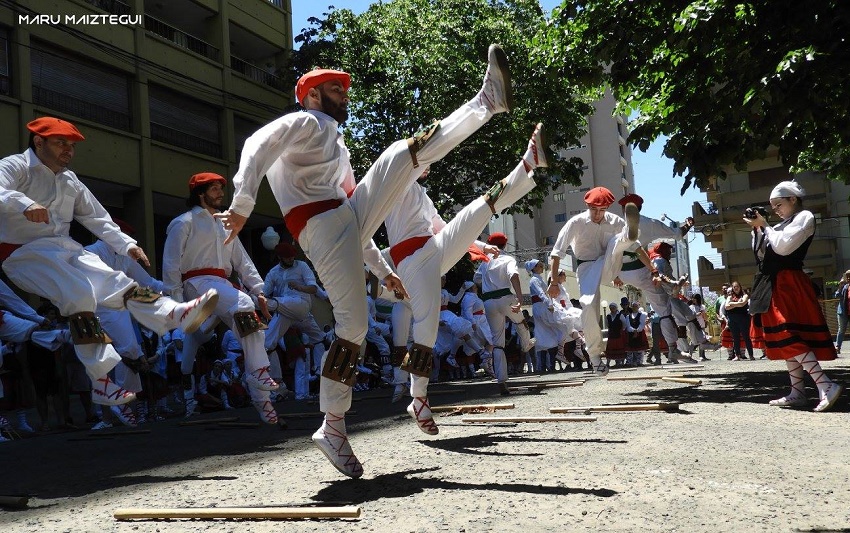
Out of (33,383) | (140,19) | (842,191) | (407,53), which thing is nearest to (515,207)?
(407,53)

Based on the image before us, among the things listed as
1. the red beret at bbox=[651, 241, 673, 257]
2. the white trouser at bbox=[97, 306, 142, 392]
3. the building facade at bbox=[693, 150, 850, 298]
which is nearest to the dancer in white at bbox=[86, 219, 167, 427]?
the white trouser at bbox=[97, 306, 142, 392]

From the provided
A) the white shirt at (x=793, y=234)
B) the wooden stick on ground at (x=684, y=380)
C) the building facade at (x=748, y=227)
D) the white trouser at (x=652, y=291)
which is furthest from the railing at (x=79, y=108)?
the building facade at (x=748, y=227)

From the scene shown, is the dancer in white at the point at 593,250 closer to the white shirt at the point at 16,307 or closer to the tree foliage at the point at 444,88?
the white shirt at the point at 16,307

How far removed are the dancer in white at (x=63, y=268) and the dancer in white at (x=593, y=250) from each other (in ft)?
17.8

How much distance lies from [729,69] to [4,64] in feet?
53.2

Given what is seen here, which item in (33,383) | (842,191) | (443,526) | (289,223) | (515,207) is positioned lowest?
(443,526)

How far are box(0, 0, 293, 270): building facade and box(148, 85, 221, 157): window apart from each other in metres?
0.03

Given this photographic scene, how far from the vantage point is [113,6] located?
75.9 feet

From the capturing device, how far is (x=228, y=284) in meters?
7.98

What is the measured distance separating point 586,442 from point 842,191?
1946 inches

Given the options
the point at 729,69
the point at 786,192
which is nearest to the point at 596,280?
the point at 729,69

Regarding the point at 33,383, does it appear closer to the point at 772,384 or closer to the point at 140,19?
the point at 772,384

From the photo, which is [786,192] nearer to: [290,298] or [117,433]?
[117,433]

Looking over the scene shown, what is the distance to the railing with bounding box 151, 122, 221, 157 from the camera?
Result: 24.2 meters
